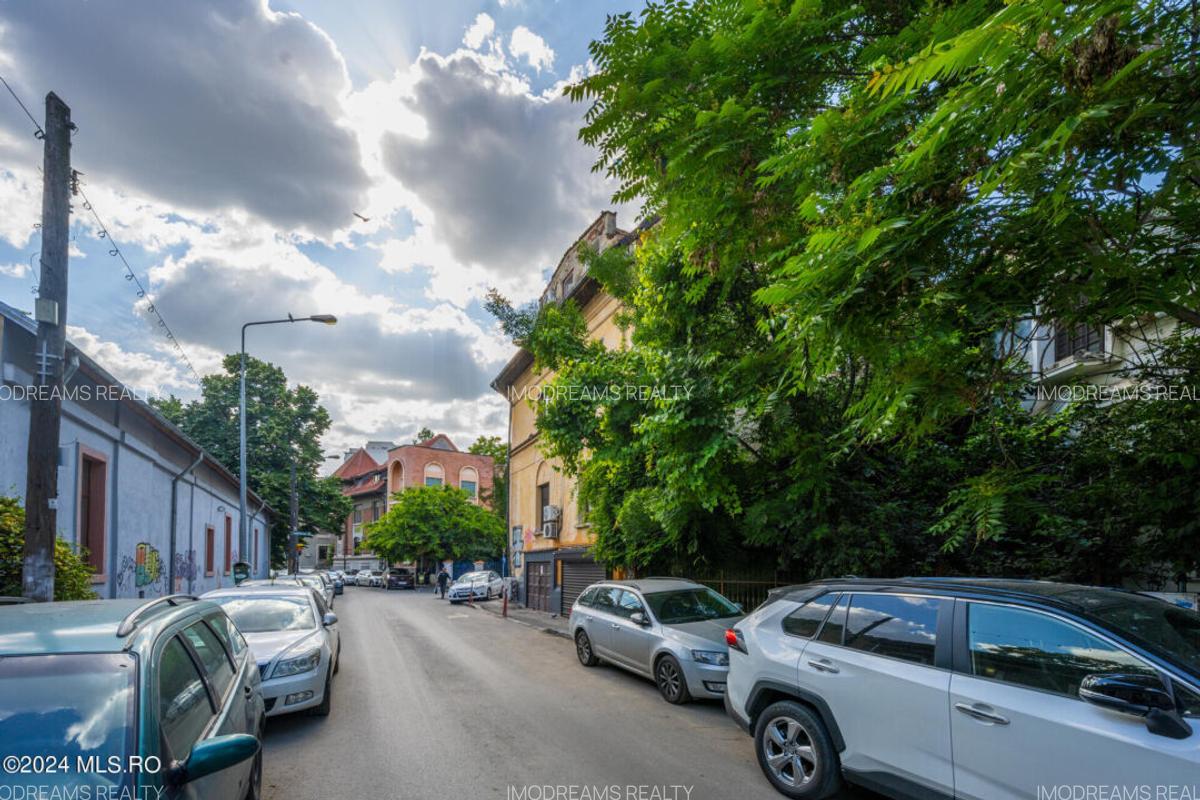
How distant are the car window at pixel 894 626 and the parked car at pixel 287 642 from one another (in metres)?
5.41

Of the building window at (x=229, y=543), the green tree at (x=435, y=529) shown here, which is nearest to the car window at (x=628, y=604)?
the building window at (x=229, y=543)

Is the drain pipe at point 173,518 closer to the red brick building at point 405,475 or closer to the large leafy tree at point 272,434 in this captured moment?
the large leafy tree at point 272,434

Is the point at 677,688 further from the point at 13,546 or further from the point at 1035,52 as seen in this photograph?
the point at 13,546

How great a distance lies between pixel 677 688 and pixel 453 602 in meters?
24.9

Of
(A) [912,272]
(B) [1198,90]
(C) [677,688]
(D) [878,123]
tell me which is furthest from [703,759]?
(B) [1198,90]

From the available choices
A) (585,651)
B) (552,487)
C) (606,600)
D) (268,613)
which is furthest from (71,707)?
(552,487)

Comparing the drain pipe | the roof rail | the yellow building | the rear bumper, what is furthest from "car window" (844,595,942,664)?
the drain pipe

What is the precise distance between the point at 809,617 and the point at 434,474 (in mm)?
58869

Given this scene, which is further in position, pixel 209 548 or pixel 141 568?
pixel 209 548

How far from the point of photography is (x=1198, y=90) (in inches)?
151

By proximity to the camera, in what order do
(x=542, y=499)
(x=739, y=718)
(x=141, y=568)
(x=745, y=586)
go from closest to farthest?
1. (x=739, y=718)
2. (x=745, y=586)
3. (x=141, y=568)
4. (x=542, y=499)

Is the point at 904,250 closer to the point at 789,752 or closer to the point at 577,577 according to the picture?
the point at 789,752

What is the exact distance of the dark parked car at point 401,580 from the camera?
156 feet

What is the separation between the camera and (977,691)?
384cm
